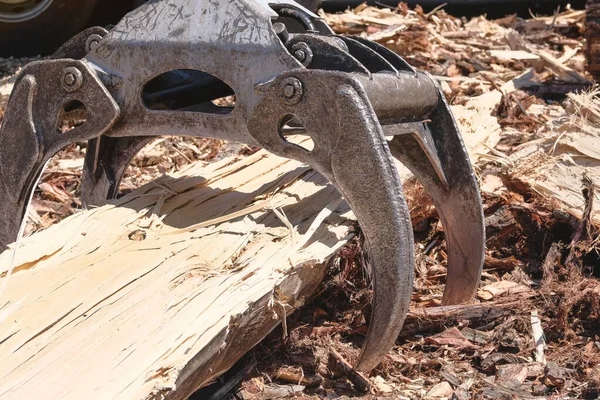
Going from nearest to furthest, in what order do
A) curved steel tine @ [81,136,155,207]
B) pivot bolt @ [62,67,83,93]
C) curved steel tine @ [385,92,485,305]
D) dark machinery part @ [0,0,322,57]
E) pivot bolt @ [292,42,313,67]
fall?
pivot bolt @ [292,42,313,67]
pivot bolt @ [62,67,83,93]
curved steel tine @ [385,92,485,305]
curved steel tine @ [81,136,155,207]
dark machinery part @ [0,0,322,57]

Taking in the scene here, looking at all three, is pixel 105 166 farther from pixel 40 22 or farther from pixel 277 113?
pixel 40 22

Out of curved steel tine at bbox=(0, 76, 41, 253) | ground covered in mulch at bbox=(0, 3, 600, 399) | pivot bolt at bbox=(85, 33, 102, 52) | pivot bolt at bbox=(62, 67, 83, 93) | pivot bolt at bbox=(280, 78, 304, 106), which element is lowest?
ground covered in mulch at bbox=(0, 3, 600, 399)

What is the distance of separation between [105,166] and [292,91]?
3.42 ft

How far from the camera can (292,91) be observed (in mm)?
2502

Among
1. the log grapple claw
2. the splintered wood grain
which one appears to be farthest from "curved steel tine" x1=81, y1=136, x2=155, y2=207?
the splintered wood grain

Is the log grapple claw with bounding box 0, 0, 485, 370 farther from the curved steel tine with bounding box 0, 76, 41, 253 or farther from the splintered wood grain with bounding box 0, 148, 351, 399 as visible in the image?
the splintered wood grain with bounding box 0, 148, 351, 399

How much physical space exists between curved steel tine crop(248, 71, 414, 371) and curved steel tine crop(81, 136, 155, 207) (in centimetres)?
88

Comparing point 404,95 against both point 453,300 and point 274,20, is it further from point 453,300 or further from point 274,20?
point 453,300

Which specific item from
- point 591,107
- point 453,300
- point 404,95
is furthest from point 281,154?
point 591,107

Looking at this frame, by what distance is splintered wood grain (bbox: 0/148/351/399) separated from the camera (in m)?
2.06

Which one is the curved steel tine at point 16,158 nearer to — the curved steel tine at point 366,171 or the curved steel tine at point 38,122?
the curved steel tine at point 38,122

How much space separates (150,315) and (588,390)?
4.43 feet

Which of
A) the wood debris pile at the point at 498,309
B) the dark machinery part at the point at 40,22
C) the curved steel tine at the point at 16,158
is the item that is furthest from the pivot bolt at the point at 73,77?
the dark machinery part at the point at 40,22

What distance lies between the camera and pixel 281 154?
8.64 ft
